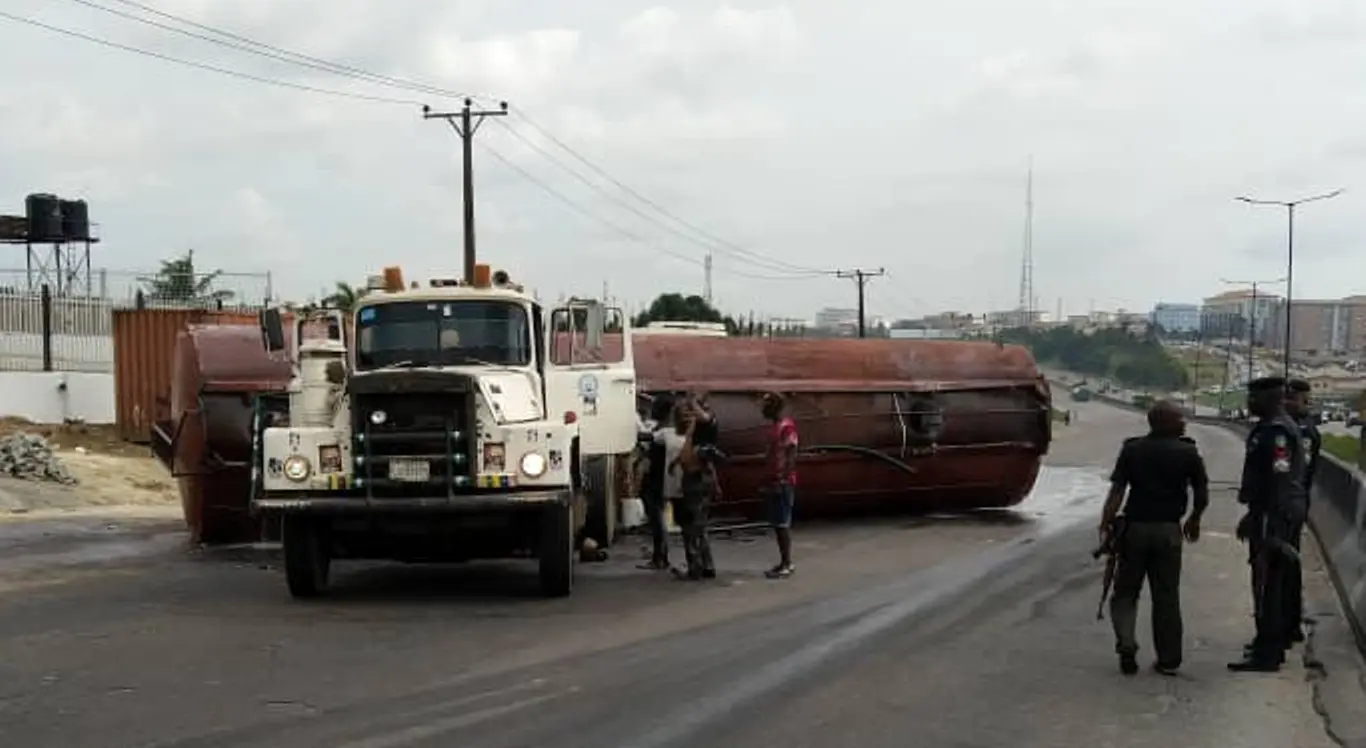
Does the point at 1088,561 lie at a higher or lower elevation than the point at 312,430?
lower

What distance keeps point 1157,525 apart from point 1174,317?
487 ft

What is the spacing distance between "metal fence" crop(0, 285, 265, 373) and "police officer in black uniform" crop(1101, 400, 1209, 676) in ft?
95.4

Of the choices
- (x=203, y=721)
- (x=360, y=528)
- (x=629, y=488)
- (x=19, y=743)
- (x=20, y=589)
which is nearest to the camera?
(x=19, y=743)

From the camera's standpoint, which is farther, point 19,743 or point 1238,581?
point 1238,581

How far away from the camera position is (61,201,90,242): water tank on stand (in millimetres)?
45406

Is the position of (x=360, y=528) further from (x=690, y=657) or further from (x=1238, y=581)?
(x=1238, y=581)

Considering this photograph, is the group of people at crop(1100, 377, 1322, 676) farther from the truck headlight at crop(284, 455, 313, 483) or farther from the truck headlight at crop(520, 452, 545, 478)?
the truck headlight at crop(284, 455, 313, 483)

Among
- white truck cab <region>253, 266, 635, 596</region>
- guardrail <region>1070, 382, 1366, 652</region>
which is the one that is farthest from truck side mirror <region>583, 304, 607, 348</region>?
guardrail <region>1070, 382, 1366, 652</region>

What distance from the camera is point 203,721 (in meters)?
7.63

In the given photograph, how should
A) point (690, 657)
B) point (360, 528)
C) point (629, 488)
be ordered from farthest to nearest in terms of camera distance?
point (629, 488), point (360, 528), point (690, 657)

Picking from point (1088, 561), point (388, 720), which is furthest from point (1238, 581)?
point (388, 720)

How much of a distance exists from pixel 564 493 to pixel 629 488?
15.6 feet

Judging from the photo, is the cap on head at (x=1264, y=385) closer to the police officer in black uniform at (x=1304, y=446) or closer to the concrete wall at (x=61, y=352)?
the police officer in black uniform at (x=1304, y=446)

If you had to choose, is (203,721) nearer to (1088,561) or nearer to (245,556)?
(245,556)
